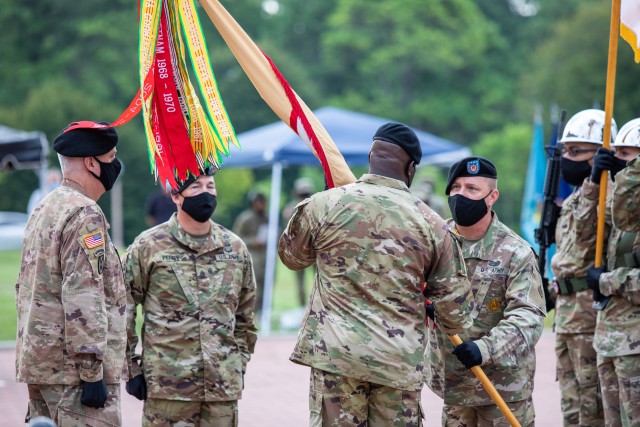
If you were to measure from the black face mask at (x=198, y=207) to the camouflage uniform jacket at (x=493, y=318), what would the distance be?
166 centimetres

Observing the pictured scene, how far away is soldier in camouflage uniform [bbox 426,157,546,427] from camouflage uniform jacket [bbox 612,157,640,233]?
696mm

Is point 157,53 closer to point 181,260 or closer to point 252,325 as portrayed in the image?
point 181,260

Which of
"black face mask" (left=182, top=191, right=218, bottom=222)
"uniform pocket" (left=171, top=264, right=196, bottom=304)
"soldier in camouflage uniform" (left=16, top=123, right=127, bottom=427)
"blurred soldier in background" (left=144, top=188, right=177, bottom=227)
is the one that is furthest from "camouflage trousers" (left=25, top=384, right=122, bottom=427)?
"blurred soldier in background" (left=144, top=188, right=177, bottom=227)

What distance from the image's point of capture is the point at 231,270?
6469 mm

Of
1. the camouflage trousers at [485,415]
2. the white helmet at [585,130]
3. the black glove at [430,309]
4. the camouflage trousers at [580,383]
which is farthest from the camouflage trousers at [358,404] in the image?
the white helmet at [585,130]

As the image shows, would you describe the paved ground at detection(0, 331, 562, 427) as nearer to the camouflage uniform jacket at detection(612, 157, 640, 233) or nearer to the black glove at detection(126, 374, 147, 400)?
the black glove at detection(126, 374, 147, 400)

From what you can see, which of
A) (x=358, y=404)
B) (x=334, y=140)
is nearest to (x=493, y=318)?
(x=358, y=404)

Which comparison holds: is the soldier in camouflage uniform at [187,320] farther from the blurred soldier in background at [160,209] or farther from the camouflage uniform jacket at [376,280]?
the blurred soldier in background at [160,209]

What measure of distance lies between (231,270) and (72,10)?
163ft

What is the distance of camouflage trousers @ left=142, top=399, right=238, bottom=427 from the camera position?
6.29 m

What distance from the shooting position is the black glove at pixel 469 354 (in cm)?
544

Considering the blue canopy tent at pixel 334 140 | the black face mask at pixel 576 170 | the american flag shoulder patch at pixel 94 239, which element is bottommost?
the american flag shoulder patch at pixel 94 239

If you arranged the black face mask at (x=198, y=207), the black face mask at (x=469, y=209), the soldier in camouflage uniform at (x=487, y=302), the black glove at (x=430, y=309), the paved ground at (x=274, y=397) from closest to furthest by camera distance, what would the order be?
1. the black glove at (x=430, y=309)
2. the soldier in camouflage uniform at (x=487, y=302)
3. the black face mask at (x=469, y=209)
4. the black face mask at (x=198, y=207)
5. the paved ground at (x=274, y=397)

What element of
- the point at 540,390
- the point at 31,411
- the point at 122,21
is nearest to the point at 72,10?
the point at 122,21
